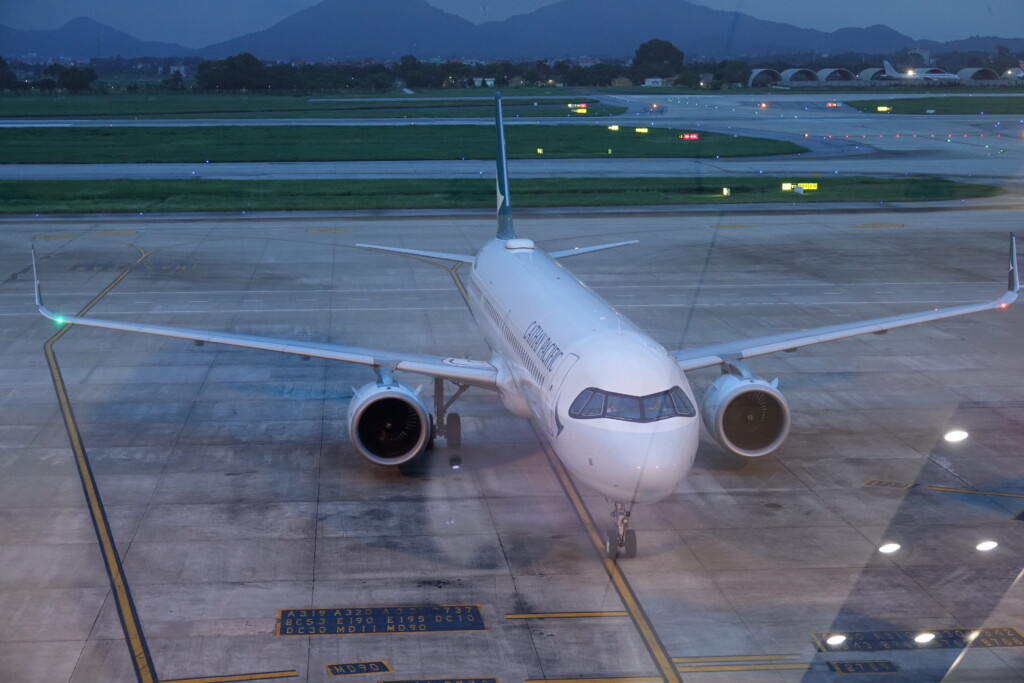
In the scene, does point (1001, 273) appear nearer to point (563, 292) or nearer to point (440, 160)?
point (563, 292)

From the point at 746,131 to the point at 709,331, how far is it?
7546 centimetres

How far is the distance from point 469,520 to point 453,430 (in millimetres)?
4045

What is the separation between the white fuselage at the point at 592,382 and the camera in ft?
53.6

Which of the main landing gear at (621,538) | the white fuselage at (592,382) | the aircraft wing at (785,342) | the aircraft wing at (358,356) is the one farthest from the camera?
the aircraft wing at (785,342)

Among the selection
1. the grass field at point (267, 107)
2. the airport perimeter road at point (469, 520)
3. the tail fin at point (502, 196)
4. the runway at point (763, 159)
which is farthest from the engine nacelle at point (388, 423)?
the grass field at point (267, 107)

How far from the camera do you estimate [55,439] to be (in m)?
23.8

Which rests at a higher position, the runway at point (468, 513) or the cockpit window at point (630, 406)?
the cockpit window at point (630, 406)

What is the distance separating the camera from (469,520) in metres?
19.7

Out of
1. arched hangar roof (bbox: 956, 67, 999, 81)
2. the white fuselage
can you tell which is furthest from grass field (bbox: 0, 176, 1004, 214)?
arched hangar roof (bbox: 956, 67, 999, 81)

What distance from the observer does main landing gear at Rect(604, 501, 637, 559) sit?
17844mm

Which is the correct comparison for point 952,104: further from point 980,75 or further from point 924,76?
point 924,76

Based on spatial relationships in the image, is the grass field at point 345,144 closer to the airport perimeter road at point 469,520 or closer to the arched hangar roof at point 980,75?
the airport perimeter road at point 469,520

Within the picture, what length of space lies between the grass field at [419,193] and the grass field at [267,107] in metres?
46.7

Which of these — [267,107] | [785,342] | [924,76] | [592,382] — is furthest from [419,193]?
[924,76]
